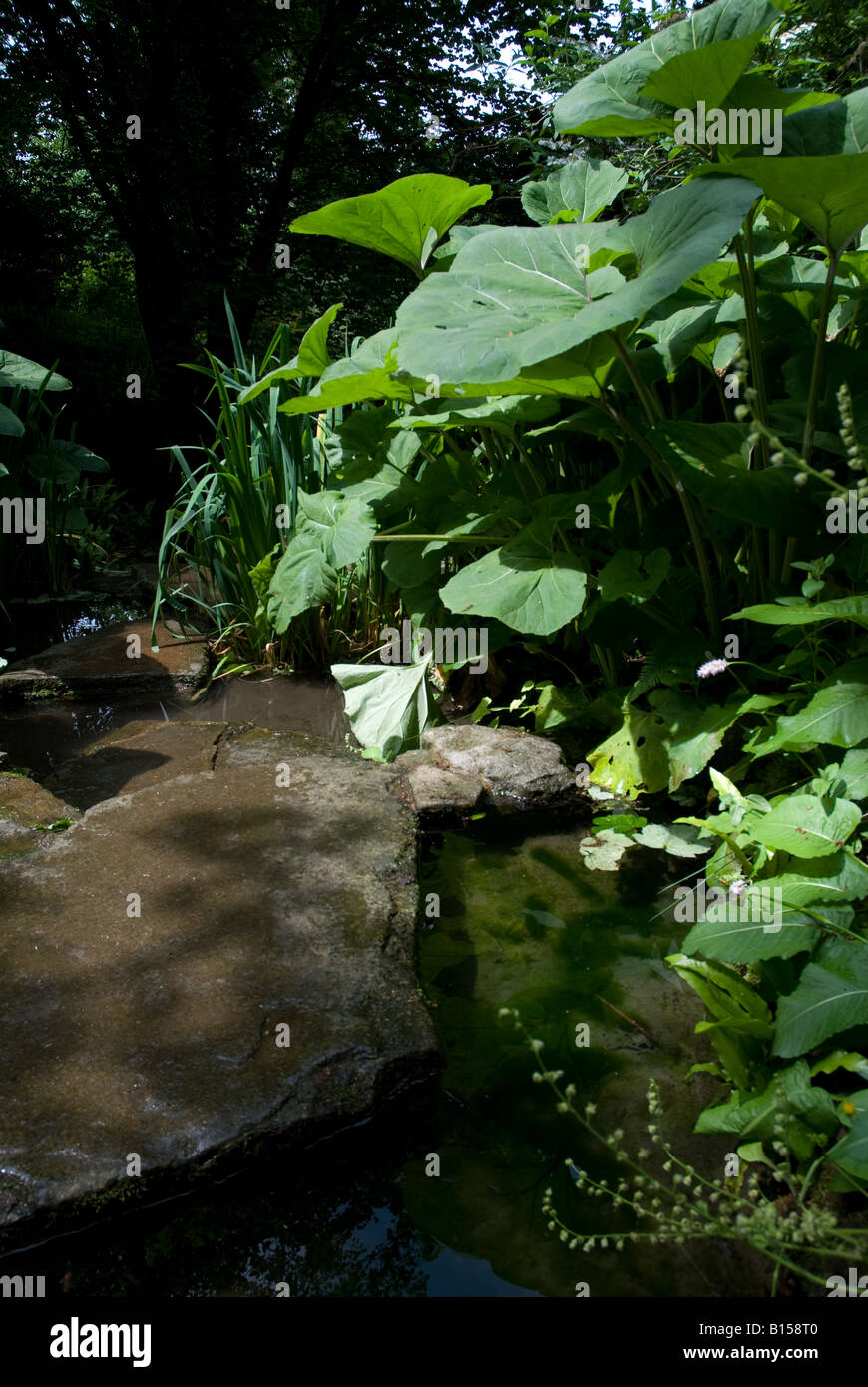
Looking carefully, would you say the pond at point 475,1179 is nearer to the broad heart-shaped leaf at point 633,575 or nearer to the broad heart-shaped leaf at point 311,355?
the broad heart-shaped leaf at point 633,575

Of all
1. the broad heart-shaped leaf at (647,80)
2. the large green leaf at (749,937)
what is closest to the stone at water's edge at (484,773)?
the large green leaf at (749,937)

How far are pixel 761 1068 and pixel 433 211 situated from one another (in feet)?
6.54

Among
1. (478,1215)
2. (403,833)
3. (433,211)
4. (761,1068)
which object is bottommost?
(478,1215)

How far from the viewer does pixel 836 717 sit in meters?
1.51

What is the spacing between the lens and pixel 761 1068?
1.30 metres

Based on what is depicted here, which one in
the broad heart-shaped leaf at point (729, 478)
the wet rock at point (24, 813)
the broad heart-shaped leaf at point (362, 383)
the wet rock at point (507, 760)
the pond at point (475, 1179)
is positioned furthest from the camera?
the wet rock at point (507, 760)

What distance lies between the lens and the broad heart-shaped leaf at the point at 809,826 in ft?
4.51

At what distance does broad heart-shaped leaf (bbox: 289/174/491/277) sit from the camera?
83.5 inches

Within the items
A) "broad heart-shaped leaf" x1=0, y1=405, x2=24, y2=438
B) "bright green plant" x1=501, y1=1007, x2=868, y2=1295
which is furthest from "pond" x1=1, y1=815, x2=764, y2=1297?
"broad heart-shaped leaf" x1=0, y1=405, x2=24, y2=438

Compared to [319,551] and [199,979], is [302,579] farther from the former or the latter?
[199,979]

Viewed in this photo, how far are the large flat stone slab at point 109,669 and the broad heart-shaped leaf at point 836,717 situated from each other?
2238 millimetres

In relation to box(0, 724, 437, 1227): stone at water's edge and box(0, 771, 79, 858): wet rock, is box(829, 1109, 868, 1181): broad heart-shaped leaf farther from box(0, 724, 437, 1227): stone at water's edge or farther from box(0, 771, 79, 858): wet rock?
box(0, 771, 79, 858): wet rock

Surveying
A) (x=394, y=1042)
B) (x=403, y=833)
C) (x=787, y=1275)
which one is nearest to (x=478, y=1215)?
(x=394, y=1042)

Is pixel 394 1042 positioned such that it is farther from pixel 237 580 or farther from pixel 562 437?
pixel 237 580
